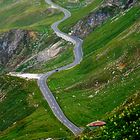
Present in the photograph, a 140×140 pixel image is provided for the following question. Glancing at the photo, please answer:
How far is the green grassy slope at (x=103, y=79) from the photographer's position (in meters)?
105

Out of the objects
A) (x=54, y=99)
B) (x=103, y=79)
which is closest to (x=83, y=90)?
(x=103, y=79)

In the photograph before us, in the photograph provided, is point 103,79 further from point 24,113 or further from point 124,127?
point 124,127

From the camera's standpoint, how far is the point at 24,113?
13012cm

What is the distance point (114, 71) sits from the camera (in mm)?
124438

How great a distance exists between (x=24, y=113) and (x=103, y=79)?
84.6 feet

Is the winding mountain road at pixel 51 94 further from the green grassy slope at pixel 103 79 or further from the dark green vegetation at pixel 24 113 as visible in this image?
the green grassy slope at pixel 103 79

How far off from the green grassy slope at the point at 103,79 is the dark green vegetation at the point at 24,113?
5.64m

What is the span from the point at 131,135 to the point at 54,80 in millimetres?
106713

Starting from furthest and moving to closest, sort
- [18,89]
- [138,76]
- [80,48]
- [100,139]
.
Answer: [80,48] < [18,89] < [138,76] < [100,139]

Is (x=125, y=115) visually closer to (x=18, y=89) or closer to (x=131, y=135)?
(x=131, y=135)

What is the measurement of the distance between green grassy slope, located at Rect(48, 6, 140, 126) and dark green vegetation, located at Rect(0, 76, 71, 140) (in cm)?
564

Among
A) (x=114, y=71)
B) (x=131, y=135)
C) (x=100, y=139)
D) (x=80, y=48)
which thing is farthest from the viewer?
(x=80, y=48)

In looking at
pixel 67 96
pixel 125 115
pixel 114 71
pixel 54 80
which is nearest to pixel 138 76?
pixel 114 71

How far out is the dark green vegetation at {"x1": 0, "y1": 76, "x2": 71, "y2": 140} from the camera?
103m
